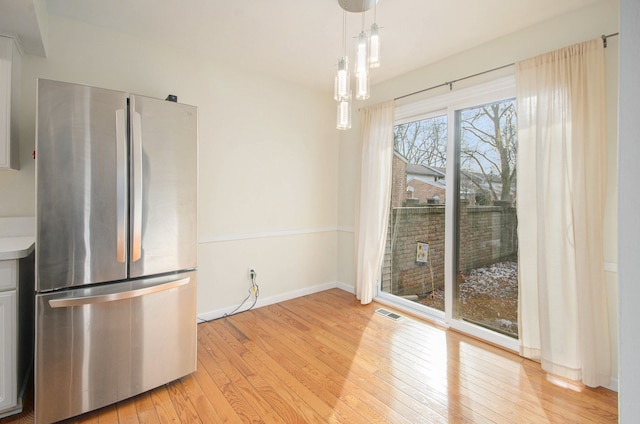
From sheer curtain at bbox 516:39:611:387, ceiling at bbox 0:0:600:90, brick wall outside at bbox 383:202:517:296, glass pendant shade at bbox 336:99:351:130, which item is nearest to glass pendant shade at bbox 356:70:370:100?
glass pendant shade at bbox 336:99:351:130

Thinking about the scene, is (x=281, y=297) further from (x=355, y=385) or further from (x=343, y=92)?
(x=343, y=92)

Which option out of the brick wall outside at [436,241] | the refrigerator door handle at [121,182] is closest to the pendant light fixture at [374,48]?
the refrigerator door handle at [121,182]

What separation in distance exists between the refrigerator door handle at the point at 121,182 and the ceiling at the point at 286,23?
32.1 inches

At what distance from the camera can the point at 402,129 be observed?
340 cm

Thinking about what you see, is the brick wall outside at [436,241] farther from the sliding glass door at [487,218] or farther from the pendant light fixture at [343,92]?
the pendant light fixture at [343,92]

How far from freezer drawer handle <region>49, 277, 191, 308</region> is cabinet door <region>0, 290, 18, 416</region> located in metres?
0.26

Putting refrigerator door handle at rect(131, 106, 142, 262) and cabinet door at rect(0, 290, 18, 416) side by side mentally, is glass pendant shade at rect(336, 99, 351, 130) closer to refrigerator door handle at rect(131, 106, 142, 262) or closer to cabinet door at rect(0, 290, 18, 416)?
refrigerator door handle at rect(131, 106, 142, 262)

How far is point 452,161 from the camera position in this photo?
2867mm

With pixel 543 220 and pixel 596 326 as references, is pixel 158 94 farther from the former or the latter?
pixel 596 326

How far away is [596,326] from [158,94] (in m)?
3.84

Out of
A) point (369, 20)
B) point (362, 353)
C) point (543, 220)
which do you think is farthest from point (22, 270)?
point (543, 220)

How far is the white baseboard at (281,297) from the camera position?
2994mm

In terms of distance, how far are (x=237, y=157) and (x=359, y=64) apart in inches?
71.4

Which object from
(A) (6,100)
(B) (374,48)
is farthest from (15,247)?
(B) (374,48)
